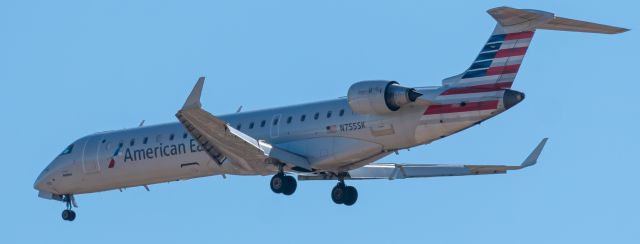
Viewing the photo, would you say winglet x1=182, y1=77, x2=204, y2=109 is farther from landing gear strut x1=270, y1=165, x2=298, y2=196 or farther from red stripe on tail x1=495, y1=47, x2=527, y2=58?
red stripe on tail x1=495, y1=47, x2=527, y2=58

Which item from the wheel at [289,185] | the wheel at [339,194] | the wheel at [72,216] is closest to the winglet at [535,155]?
the wheel at [339,194]

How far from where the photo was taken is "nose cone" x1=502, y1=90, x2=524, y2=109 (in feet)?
118

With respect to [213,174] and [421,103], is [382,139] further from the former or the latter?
[213,174]

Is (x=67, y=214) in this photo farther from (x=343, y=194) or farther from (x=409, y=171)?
(x=409, y=171)

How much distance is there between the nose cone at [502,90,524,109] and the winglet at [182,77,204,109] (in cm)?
676

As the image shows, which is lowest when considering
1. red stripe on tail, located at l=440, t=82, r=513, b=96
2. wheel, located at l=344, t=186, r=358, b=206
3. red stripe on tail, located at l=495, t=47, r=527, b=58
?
wheel, located at l=344, t=186, r=358, b=206

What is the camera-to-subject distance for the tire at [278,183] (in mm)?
39375

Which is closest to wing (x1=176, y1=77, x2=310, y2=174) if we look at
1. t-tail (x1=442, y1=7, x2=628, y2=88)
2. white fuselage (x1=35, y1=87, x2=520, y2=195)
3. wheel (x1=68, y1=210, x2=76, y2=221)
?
white fuselage (x1=35, y1=87, x2=520, y2=195)

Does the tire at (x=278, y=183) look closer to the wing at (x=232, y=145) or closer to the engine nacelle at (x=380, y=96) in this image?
the wing at (x=232, y=145)

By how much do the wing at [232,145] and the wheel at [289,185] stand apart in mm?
479

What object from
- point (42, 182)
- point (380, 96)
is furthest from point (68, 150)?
point (380, 96)

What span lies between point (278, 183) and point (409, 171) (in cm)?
428

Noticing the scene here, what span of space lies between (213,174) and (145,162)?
6.59 ft

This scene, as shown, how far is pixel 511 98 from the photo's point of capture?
35.9m
